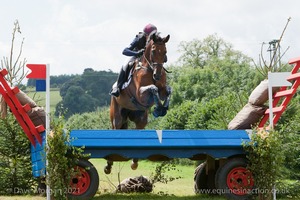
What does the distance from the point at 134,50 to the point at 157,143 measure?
3.07 metres

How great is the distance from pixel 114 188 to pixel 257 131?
313 cm

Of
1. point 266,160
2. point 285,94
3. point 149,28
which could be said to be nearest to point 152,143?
point 266,160

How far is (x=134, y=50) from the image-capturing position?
38.7ft

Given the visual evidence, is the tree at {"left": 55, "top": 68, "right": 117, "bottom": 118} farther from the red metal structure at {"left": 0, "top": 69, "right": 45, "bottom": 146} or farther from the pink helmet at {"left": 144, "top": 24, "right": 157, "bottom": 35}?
the red metal structure at {"left": 0, "top": 69, "right": 45, "bottom": 146}

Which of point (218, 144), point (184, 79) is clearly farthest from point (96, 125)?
point (218, 144)

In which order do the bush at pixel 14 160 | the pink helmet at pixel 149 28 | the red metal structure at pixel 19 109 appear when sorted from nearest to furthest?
the red metal structure at pixel 19 109, the bush at pixel 14 160, the pink helmet at pixel 149 28

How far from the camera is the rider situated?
11500mm

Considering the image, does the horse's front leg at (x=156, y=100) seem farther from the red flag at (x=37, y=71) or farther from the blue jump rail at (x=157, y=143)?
the red flag at (x=37, y=71)

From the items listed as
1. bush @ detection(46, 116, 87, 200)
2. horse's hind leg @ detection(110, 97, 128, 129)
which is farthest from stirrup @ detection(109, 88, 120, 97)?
bush @ detection(46, 116, 87, 200)

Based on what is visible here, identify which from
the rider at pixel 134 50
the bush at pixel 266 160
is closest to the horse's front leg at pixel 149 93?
the rider at pixel 134 50

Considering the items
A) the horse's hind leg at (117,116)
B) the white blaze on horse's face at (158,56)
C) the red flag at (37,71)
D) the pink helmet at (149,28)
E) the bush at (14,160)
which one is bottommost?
the bush at (14,160)

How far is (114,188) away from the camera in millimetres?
11328

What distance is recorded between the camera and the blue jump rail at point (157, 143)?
9125 millimetres

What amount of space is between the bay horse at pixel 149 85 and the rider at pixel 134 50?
0.13 m
